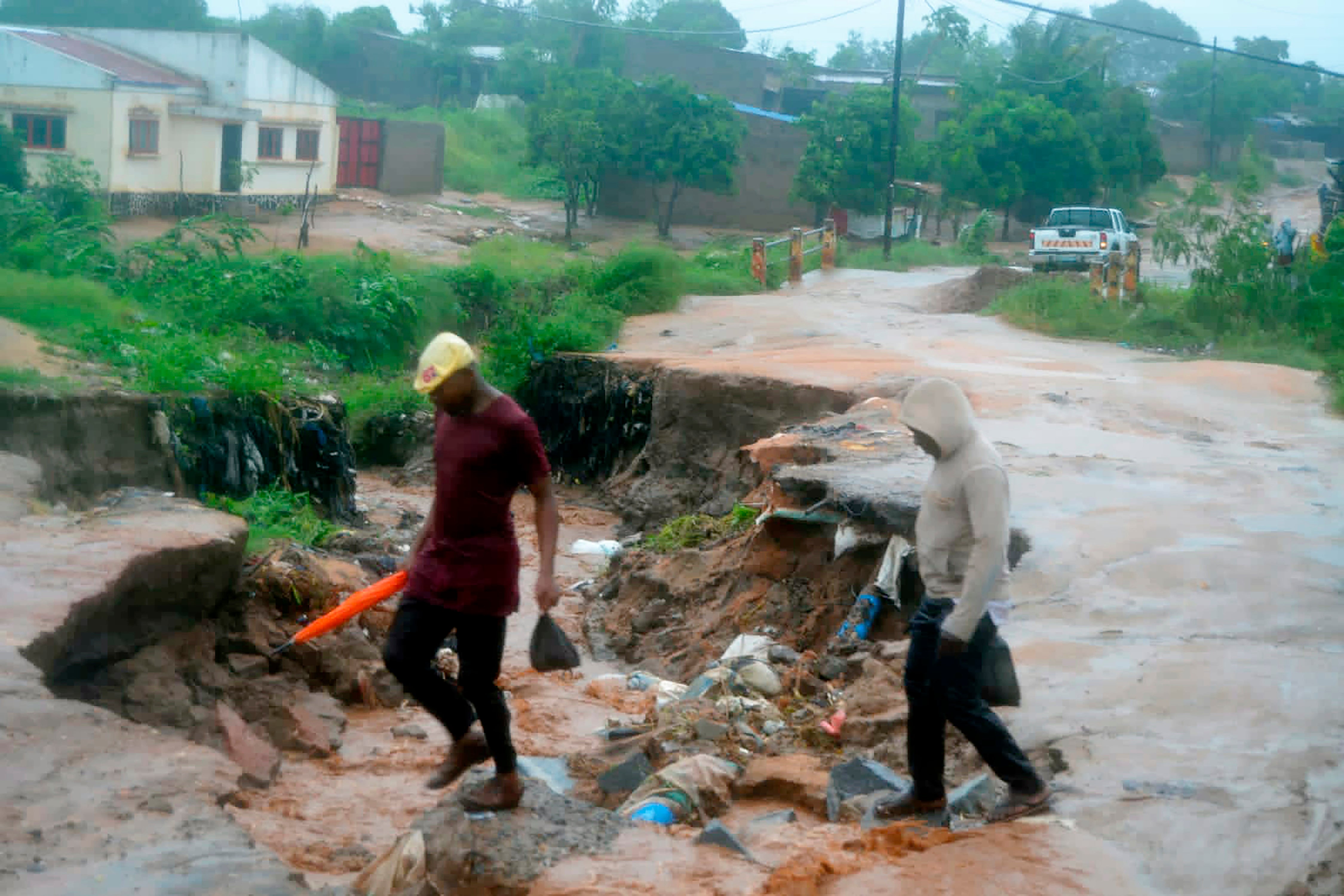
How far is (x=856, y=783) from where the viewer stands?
5059 millimetres

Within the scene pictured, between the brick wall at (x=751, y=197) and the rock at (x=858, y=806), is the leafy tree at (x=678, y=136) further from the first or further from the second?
the rock at (x=858, y=806)

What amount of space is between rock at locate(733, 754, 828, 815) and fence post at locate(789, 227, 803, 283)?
22034 mm

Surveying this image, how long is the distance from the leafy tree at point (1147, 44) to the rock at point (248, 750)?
9349 cm

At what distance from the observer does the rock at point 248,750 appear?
17.6 feet

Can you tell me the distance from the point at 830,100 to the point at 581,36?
17.1 m

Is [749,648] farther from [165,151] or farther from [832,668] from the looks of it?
[165,151]

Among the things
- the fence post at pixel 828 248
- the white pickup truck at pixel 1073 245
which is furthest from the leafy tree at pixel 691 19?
the white pickup truck at pixel 1073 245

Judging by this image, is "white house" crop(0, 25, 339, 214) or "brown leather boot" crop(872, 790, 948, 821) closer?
"brown leather boot" crop(872, 790, 948, 821)

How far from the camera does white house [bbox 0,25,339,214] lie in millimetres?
25969

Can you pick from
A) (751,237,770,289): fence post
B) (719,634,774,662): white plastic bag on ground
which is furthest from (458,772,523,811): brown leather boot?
(751,237,770,289): fence post

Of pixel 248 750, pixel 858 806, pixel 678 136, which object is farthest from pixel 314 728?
pixel 678 136

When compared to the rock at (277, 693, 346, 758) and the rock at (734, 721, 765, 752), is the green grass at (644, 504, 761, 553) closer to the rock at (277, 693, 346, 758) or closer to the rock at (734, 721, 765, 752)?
the rock at (734, 721, 765, 752)

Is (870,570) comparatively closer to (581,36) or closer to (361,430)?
(361,430)

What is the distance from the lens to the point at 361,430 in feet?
53.4
